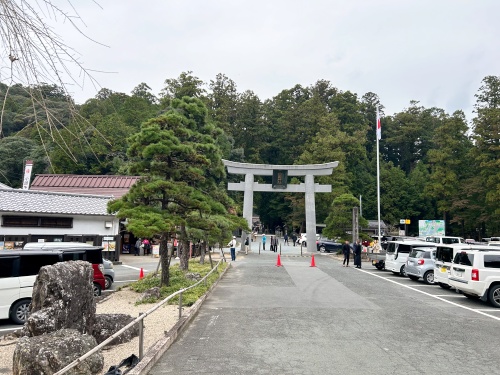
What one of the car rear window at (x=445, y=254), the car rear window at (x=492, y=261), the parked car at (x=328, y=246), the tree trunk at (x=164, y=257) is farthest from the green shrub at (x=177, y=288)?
the parked car at (x=328, y=246)

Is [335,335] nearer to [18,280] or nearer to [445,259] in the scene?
[18,280]

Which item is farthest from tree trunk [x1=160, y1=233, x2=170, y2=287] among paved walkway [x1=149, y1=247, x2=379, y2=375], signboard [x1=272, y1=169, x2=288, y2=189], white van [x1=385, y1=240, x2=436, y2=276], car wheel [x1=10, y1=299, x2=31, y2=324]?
signboard [x1=272, y1=169, x2=288, y2=189]

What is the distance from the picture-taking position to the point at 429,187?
49.5m

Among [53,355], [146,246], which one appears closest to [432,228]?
[146,246]

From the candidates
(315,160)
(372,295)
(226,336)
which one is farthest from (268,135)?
(226,336)

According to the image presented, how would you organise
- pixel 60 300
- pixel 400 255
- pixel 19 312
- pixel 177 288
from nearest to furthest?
pixel 60 300 < pixel 19 312 < pixel 177 288 < pixel 400 255

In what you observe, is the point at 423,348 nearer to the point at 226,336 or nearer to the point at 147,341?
the point at 226,336

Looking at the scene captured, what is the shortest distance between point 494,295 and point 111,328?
36.2ft

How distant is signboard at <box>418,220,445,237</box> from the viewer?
40.9 meters

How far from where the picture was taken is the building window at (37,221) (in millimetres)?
22156

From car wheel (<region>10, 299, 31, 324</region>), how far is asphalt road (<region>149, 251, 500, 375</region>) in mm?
4246

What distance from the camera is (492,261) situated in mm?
12359

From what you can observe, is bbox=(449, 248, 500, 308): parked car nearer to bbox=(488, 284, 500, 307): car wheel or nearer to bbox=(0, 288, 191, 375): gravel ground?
bbox=(488, 284, 500, 307): car wheel

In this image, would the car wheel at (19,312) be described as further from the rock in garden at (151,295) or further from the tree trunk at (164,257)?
the tree trunk at (164,257)
